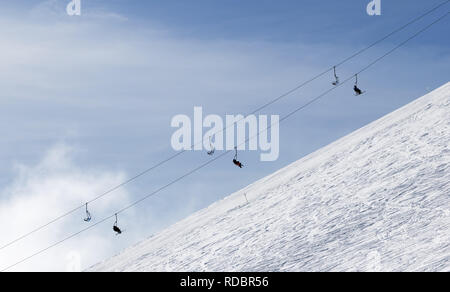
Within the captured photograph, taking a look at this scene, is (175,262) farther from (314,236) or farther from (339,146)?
(339,146)

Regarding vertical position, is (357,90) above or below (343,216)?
above

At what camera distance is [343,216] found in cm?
1806

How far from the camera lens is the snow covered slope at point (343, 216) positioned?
48.9 ft

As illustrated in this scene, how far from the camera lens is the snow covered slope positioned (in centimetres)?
1489

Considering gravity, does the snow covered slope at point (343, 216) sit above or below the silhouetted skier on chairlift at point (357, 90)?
below

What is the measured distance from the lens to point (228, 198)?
28.2m

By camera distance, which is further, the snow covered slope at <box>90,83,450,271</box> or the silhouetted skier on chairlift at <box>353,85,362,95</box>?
the silhouetted skier on chairlift at <box>353,85,362,95</box>

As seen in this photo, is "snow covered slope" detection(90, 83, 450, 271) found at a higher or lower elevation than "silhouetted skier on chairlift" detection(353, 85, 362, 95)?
lower

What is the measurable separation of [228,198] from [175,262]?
348 inches

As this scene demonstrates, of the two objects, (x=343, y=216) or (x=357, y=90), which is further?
(x=357, y=90)

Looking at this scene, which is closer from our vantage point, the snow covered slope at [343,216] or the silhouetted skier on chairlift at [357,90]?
the snow covered slope at [343,216]
